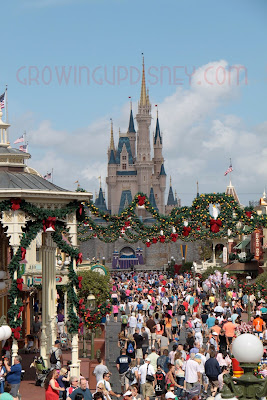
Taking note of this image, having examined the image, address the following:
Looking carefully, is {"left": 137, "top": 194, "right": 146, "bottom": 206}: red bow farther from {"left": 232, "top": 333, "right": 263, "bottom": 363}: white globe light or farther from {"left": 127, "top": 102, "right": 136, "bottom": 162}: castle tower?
{"left": 127, "top": 102, "right": 136, "bottom": 162}: castle tower

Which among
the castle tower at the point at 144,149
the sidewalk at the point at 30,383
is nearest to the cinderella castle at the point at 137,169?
the castle tower at the point at 144,149

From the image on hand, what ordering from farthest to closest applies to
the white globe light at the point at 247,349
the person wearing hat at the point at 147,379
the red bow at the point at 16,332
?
the red bow at the point at 16,332 → the person wearing hat at the point at 147,379 → the white globe light at the point at 247,349

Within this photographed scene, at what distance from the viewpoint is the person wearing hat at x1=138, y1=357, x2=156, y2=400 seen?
1480 centimetres

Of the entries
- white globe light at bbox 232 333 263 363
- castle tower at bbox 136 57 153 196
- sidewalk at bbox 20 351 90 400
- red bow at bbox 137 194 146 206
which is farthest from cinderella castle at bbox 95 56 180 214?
white globe light at bbox 232 333 263 363

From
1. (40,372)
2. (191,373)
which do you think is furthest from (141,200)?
(191,373)

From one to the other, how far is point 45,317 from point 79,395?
847 centimetres

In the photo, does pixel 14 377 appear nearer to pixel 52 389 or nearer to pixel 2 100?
pixel 52 389

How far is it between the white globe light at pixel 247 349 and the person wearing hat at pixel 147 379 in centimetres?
770

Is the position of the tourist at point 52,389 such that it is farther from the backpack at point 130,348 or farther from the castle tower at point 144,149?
the castle tower at point 144,149

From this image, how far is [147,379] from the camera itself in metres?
15.2

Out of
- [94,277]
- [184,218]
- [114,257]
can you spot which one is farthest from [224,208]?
[114,257]

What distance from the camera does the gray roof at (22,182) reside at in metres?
18.0

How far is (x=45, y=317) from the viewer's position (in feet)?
68.9

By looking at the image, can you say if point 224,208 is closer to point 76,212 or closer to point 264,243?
point 76,212
